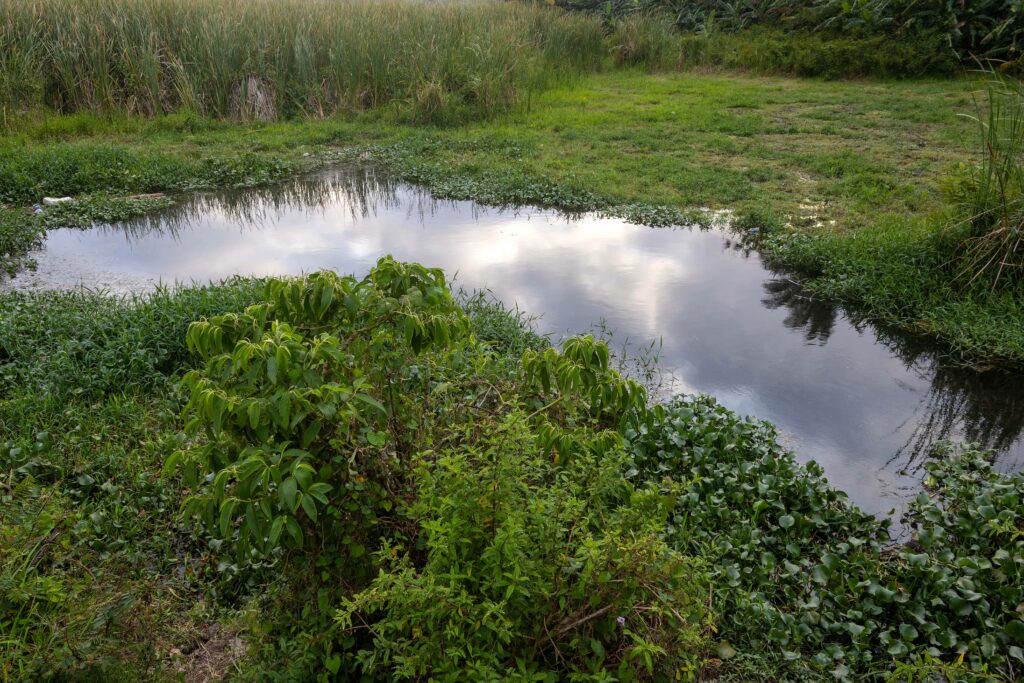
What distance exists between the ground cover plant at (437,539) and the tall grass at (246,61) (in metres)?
9.24

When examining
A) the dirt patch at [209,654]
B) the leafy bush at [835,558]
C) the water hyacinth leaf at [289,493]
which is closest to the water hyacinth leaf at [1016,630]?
the leafy bush at [835,558]

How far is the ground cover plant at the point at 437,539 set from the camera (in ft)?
7.26

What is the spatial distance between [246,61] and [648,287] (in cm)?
883

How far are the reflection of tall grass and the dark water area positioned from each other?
937 mm

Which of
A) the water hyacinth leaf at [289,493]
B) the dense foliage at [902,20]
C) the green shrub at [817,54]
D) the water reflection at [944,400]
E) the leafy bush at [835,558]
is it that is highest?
the dense foliage at [902,20]

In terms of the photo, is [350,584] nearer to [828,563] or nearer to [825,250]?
[828,563]

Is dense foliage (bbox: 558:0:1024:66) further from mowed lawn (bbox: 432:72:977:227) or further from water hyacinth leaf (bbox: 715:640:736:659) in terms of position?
water hyacinth leaf (bbox: 715:640:736:659)

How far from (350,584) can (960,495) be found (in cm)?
311

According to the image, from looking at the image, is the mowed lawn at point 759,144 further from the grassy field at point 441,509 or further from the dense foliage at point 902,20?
the grassy field at point 441,509

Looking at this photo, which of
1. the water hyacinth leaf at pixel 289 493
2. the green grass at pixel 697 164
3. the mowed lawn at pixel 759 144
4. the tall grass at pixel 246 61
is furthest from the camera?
the tall grass at pixel 246 61

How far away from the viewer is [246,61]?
38.8 feet

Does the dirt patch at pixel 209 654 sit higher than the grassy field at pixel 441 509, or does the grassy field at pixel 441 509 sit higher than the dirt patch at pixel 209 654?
the grassy field at pixel 441 509

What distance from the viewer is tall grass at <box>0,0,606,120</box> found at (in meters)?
10.9

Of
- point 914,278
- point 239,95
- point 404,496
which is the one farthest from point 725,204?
point 239,95
